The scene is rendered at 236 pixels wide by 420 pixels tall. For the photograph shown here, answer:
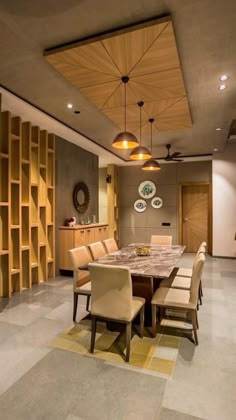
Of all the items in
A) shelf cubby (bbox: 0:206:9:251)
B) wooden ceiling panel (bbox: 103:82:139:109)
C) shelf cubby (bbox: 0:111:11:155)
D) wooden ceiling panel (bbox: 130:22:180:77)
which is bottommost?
shelf cubby (bbox: 0:206:9:251)

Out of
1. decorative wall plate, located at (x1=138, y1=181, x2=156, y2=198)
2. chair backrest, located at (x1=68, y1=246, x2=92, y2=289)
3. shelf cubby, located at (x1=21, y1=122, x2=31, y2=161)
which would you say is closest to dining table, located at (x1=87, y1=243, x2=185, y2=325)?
chair backrest, located at (x1=68, y1=246, x2=92, y2=289)

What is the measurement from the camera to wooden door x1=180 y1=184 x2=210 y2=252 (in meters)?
8.23

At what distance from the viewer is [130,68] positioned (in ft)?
9.09

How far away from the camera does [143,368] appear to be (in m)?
2.25

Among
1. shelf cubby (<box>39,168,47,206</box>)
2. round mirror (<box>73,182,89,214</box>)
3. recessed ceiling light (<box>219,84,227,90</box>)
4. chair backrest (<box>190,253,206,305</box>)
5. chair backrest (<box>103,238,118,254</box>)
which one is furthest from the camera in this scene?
round mirror (<box>73,182,89,214</box>)

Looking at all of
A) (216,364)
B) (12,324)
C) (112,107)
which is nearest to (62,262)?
(12,324)

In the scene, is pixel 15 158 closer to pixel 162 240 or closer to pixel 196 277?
pixel 162 240

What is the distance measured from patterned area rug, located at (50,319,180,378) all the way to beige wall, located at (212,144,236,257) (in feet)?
16.4

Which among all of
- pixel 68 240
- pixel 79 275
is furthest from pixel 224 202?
pixel 79 275

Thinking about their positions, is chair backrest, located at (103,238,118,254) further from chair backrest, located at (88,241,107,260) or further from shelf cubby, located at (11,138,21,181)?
shelf cubby, located at (11,138,21,181)

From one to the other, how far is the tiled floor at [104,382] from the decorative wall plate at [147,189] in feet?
18.9

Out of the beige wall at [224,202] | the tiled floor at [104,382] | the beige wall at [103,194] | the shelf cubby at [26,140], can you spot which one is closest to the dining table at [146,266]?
the tiled floor at [104,382]

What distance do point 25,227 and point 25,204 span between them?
0.43 meters

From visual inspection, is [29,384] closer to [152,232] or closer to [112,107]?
[112,107]
